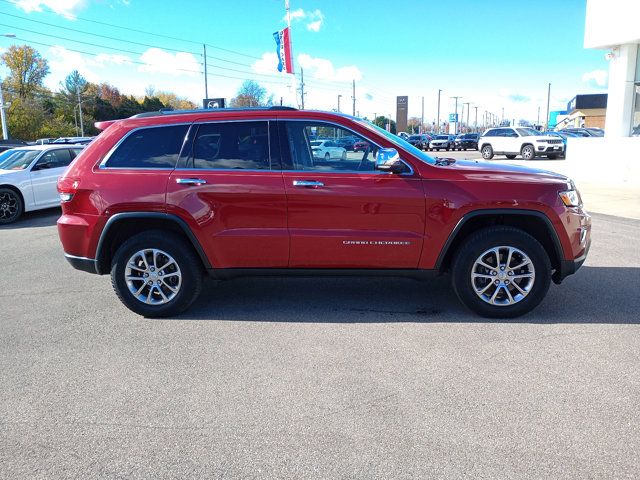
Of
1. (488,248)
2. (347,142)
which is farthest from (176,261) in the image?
(488,248)

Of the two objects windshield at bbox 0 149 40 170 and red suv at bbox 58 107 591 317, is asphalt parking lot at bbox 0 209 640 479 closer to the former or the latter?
red suv at bbox 58 107 591 317

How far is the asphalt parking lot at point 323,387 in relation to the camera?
2732mm

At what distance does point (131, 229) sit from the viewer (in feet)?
16.3

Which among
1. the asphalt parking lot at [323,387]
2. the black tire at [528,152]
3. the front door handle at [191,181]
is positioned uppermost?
the black tire at [528,152]

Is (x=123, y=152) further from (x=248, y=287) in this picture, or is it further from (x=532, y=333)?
(x=532, y=333)

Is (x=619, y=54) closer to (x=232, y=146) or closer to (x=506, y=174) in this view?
(x=506, y=174)

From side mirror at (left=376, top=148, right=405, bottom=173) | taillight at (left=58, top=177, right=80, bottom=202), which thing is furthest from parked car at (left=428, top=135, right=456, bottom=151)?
taillight at (left=58, top=177, right=80, bottom=202)

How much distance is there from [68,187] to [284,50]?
23.6 m

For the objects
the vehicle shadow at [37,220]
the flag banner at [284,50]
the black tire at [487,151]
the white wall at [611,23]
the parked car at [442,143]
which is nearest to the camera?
the vehicle shadow at [37,220]

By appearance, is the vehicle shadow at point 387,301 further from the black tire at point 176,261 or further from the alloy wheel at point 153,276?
the alloy wheel at point 153,276

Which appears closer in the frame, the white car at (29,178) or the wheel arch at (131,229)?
the wheel arch at (131,229)

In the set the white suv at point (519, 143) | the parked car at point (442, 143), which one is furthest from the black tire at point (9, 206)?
the parked car at point (442, 143)

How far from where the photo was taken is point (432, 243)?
4.61 meters

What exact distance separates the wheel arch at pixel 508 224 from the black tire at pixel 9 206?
10153 mm
